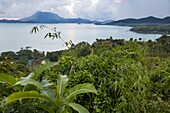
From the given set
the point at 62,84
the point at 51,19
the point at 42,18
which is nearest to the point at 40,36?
the point at 62,84

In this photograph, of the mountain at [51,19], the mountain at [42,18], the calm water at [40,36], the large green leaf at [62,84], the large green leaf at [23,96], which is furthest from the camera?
the mountain at [42,18]

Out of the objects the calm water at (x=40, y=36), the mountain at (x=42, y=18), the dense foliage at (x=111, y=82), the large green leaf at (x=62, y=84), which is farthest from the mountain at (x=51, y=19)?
the large green leaf at (x=62, y=84)

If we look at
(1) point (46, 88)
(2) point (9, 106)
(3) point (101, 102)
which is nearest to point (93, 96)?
(3) point (101, 102)

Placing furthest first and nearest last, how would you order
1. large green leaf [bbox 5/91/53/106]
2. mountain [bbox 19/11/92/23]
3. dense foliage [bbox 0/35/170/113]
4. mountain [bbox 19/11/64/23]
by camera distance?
1. mountain [bbox 19/11/64/23]
2. mountain [bbox 19/11/92/23]
3. dense foliage [bbox 0/35/170/113]
4. large green leaf [bbox 5/91/53/106]

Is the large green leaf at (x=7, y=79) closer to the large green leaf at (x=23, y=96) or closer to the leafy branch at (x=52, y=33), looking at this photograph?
the large green leaf at (x=23, y=96)

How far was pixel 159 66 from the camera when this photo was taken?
191cm

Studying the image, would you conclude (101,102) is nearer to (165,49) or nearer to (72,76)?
(72,76)

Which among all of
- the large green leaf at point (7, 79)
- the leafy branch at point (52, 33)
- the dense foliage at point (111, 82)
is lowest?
the dense foliage at point (111, 82)

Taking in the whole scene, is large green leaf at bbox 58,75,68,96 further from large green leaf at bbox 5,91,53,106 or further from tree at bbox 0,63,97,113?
large green leaf at bbox 5,91,53,106

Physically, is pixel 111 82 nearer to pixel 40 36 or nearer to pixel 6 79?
pixel 6 79

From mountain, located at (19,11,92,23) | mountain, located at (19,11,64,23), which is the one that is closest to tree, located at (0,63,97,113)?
mountain, located at (19,11,92,23)

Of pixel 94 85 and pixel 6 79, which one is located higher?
pixel 6 79

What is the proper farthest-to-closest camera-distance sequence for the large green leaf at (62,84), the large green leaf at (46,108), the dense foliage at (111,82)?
the dense foliage at (111,82) < the large green leaf at (62,84) < the large green leaf at (46,108)

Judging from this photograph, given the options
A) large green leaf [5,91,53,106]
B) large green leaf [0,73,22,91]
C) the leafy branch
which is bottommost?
large green leaf [5,91,53,106]
